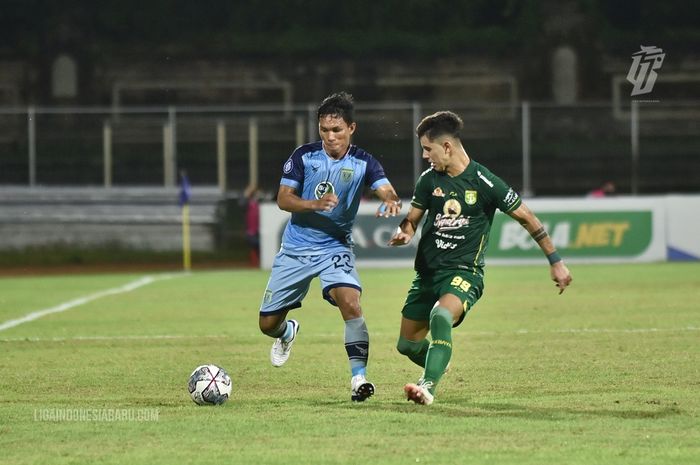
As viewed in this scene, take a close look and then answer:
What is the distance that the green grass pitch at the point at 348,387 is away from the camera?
6.84m

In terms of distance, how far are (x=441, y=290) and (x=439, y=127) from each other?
110cm

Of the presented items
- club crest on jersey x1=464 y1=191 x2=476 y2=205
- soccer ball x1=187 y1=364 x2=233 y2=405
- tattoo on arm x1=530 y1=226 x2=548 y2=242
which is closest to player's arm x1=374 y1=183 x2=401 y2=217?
club crest on jersey x1=464 y1=191 x2=476 y2=205

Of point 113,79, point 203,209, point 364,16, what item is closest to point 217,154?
point 203,209

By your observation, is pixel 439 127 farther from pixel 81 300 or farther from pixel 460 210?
pixel 81 300

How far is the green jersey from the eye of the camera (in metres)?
8.73

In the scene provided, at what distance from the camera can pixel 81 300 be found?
19.7 m

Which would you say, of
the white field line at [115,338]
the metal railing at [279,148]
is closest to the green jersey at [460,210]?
the white field line at [115,338]

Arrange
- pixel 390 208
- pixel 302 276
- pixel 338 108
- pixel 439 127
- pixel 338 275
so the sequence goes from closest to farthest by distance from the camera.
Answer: pixel 439 127, pixel 390 208, pixel 338 108, pixel 338 275, pixel 302 276

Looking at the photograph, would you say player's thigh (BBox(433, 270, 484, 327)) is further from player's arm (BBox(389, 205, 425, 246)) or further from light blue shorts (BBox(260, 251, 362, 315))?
light blue shorts (BBox(260, 251, 362, 315))

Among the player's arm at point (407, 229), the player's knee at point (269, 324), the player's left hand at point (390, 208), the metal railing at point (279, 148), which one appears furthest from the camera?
the metal railing at point (279, 148)

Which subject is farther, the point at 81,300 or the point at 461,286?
the point at 81,300

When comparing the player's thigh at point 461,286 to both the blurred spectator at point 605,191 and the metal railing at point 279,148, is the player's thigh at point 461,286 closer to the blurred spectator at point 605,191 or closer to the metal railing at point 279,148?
the blurred spectator at point 605,191

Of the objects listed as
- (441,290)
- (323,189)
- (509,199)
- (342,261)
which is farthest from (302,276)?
(509,199)

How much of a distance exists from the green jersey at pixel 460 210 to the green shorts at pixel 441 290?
54 millimetres
